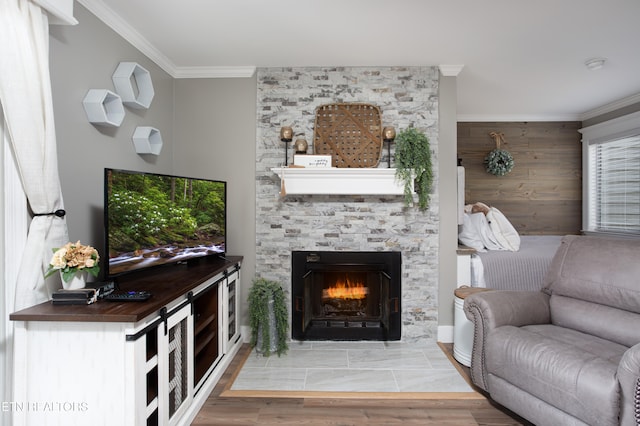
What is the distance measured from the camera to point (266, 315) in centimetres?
295

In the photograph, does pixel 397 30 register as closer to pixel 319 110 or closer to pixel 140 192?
pixel 319 110

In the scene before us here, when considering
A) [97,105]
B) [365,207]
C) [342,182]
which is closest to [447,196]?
[365,207]

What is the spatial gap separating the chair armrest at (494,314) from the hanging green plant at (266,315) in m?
1.47

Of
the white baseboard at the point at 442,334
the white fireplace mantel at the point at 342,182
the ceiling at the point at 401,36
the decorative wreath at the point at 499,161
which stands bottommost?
the white baseboard at the point at 442,334

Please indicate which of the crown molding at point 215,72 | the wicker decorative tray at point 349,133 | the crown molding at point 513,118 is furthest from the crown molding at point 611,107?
the crown molding at point 215,72

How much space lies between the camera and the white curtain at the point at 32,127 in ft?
5.10

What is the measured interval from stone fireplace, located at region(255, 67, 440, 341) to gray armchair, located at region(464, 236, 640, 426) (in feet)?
2.98

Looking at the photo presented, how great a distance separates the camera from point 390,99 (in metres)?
3.23

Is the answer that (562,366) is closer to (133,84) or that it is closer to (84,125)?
(84,125)

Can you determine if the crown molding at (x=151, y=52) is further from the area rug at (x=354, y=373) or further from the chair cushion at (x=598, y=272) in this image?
the chair cushion at (x=598, y=272)

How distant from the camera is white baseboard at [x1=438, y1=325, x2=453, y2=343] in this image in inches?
128

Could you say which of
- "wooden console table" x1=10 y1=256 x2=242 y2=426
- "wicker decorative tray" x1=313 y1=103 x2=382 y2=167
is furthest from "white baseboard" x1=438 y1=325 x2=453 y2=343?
"wooden console table" x1=10 y1=256 x2=242 y2=426

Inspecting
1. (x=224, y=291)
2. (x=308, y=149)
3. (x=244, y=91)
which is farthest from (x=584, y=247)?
(x=244, y=91)

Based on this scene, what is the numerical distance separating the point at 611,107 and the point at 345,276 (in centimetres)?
397
